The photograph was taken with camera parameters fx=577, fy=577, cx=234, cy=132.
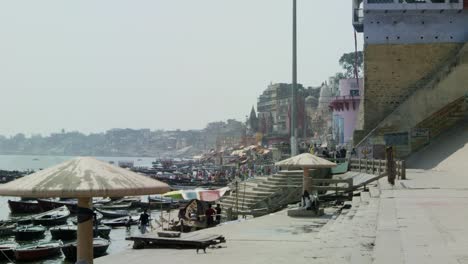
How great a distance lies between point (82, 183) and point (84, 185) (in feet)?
0.18

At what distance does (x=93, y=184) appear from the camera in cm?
635

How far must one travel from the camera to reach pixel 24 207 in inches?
Answer: 1693

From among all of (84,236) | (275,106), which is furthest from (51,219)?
(275,106)

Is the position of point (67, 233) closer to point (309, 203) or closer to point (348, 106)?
point (309, 203)

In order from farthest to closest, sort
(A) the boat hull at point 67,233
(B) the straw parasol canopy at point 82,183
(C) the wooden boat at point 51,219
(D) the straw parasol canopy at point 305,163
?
(C) the wooden boat at point 51,219
(A) the boat hull at point 67,233
(D) the straw parasol canopy at point 305,163
(B) the straw parasol canopy at point 82,183

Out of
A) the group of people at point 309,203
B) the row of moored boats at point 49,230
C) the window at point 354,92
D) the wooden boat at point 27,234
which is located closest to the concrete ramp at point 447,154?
the group of people at point 309,203

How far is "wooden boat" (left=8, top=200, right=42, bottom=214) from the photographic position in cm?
4259

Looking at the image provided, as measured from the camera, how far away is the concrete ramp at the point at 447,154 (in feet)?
82.1

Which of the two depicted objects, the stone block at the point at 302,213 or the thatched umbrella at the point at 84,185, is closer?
the thatched umbrella at the point at 84,185

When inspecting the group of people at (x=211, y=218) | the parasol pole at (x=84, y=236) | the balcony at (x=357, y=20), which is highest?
the balcony at (x=357, y=20)

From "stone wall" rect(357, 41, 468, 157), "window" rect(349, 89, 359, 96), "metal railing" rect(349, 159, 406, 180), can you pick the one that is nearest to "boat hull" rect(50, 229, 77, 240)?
"metal railing" rect(349, 159, 406, 180)

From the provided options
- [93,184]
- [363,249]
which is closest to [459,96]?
[363,249]

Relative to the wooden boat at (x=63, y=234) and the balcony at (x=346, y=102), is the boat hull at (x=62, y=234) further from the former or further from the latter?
the balcony at (x=346, y=102)

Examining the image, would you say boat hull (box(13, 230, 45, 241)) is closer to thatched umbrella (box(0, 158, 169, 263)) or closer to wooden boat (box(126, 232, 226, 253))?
wooden boat (box(126, 232, 226, 253))
